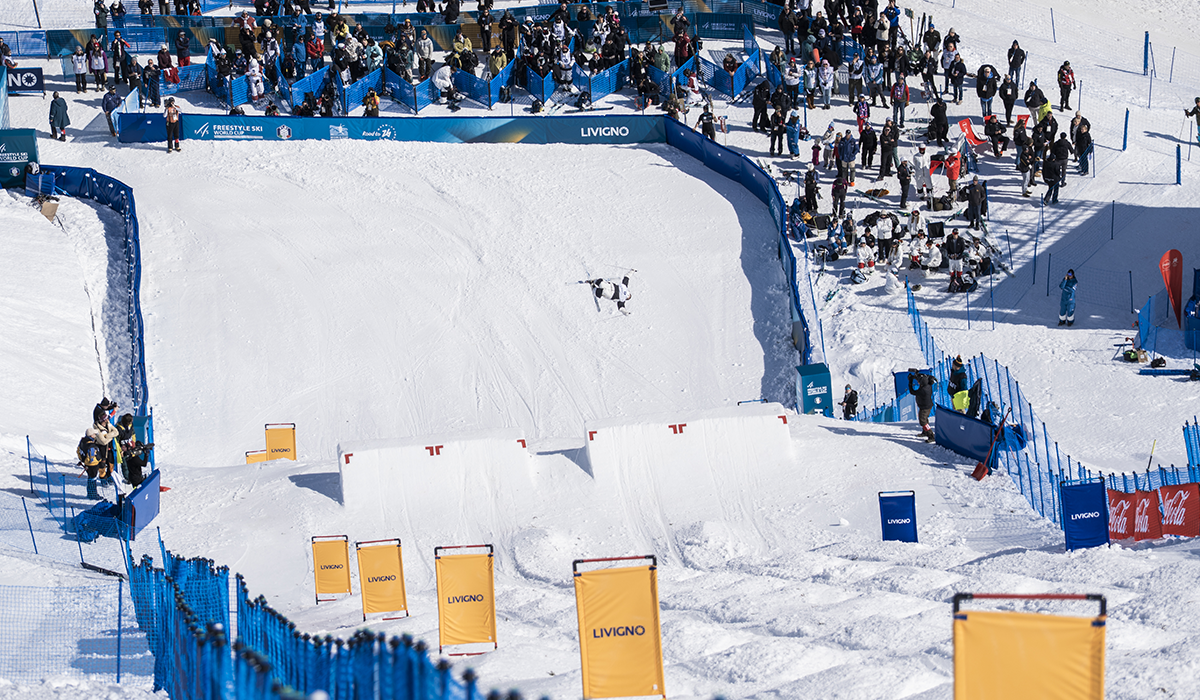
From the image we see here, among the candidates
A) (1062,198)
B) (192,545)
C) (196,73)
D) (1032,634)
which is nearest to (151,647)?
(192,545)

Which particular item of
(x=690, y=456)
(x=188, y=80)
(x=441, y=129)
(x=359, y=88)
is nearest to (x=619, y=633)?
(x=690, y=456)

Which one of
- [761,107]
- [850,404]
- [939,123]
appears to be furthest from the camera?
[761,107]

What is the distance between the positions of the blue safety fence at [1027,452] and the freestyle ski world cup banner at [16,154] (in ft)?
63.2

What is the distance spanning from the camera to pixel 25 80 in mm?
34094

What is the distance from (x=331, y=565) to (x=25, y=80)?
24517 mm

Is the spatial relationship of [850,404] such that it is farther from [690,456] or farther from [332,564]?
[332,564]

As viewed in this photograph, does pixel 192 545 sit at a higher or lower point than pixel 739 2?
lower

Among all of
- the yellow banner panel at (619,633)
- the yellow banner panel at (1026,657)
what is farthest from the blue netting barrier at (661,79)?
the yellow banner panel at (1026,657)

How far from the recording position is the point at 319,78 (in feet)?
107

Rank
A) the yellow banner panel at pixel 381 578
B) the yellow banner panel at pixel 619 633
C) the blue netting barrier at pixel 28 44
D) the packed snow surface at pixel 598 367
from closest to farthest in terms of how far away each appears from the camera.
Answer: the yellow banner panel at pixel 619 633 → the packed snow surface at pixel 598 367 → the yellow banner panel at pixel 381 578 → the blue netting barrier at pixel 28 44

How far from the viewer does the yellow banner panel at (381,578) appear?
13.1 m

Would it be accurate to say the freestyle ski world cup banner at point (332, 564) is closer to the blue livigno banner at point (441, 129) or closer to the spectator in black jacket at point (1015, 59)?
the blue livigno banner at point (441, 129)

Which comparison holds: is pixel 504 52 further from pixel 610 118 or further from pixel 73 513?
pixel 73 513

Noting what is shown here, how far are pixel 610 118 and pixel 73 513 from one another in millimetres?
17304
